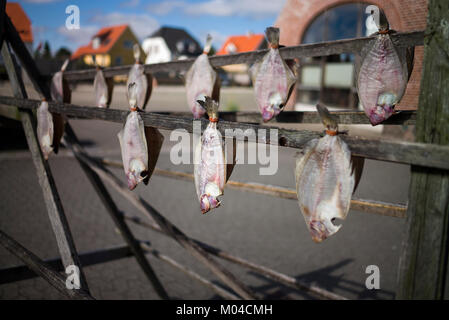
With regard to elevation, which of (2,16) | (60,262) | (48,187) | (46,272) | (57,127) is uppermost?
(2,16)

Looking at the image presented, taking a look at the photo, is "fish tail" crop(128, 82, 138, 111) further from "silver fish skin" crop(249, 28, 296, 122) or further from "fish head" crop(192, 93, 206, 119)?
"silver fish skin" crop(249, 28, 296, 122)

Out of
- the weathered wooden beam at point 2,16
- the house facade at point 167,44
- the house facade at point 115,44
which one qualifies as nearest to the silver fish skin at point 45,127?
the weathered wooden beam at point 2,16

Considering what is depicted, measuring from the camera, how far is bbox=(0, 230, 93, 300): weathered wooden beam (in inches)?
73.4

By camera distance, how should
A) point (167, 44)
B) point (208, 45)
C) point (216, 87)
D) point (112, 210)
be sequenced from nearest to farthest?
point (208, 45) → point (216, 87) → point (112, 210) → point (167, 44)

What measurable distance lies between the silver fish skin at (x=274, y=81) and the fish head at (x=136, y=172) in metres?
0.60

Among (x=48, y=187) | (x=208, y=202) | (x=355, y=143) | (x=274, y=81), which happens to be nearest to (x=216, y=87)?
(x=274, y=81)

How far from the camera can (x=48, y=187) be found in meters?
2.26

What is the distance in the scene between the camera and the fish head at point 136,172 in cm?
160

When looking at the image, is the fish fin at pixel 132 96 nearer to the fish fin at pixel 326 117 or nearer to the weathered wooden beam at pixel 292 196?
the fish fin at pixel 326 117

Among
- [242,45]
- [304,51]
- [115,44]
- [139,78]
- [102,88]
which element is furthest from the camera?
[115,44]

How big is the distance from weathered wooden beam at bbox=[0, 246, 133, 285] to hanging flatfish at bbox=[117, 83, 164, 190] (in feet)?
5.80

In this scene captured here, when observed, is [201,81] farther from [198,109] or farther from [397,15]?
[397,15]

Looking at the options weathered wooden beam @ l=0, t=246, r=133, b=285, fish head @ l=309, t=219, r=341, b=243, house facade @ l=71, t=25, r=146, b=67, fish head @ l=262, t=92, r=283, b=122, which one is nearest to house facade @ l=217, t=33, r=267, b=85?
fish head @ l=262, t=92, r=283, b=122

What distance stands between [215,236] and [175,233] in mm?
2942
